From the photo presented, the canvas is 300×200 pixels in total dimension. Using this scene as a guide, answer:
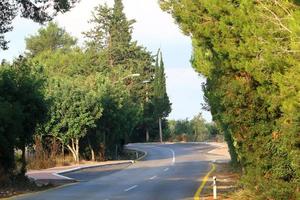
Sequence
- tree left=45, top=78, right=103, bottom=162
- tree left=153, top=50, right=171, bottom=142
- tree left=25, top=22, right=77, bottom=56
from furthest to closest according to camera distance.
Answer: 1. tree left=25, top=22, right=77, bottom=56
2. tree left=153, top=50, right=171, bottom=142
3. tree left=45, top=78, right=103, bottom=162

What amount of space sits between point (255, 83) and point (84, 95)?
2964cm

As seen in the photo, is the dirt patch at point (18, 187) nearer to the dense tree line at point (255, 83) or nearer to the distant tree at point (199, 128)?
the dense tree line at point (255, 83)

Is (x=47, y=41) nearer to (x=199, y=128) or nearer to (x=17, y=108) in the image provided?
(x=199, y=128)

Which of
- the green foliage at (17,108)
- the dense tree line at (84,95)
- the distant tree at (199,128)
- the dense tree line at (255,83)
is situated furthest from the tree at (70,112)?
the distant tree at (199,128)

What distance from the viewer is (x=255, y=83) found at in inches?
706

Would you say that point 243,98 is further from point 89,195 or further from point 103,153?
point 103,153

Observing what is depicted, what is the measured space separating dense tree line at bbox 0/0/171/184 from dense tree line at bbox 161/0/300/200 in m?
8.88

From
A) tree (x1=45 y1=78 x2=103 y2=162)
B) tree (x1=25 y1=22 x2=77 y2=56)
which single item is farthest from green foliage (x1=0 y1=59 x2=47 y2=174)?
tree (x1=25 y1=22 x2=77 y2=56)

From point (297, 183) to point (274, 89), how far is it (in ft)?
8.62

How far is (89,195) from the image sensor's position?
21906 millimetres

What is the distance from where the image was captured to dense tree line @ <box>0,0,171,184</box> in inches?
1030

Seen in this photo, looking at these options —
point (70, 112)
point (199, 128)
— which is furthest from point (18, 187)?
point (199, 128)

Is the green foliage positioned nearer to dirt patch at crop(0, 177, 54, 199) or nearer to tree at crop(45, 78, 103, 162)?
dirt patch at crop(0, 177, 54, 199)

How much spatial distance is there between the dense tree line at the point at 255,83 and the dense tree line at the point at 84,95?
8.88 meters
